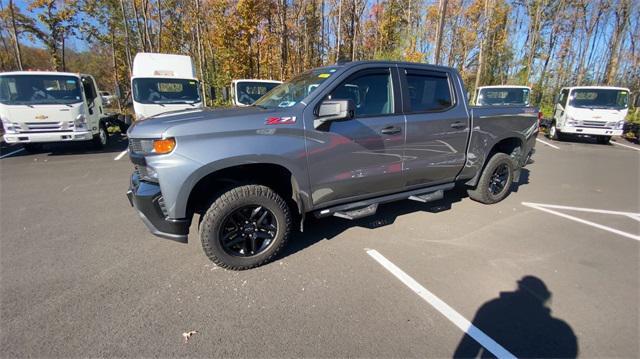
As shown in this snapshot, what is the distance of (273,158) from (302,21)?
24.5 metres

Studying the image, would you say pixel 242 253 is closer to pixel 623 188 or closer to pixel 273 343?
pixel 273 343

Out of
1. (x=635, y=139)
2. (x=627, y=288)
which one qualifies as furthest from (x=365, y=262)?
(x=635, y=139)

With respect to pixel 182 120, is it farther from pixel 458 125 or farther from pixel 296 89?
pixel 458 125

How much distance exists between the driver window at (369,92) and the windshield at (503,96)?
372 inches

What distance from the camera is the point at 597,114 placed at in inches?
443

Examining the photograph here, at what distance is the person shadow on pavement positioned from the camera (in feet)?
7.22

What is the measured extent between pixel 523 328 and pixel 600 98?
44.2 ft

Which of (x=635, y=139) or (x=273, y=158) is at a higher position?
(x=273, y=158)

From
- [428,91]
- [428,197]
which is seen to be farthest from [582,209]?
[428,91]

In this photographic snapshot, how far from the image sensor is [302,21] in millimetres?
24172

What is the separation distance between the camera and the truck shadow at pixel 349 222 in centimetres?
378

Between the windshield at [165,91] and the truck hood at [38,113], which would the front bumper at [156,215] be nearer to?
the truck hood at [38,113]

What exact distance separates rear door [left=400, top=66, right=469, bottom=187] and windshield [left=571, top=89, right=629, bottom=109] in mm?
11030

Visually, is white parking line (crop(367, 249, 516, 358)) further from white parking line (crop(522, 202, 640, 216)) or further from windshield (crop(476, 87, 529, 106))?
windshield (crop(476, 87, 529, 106))
